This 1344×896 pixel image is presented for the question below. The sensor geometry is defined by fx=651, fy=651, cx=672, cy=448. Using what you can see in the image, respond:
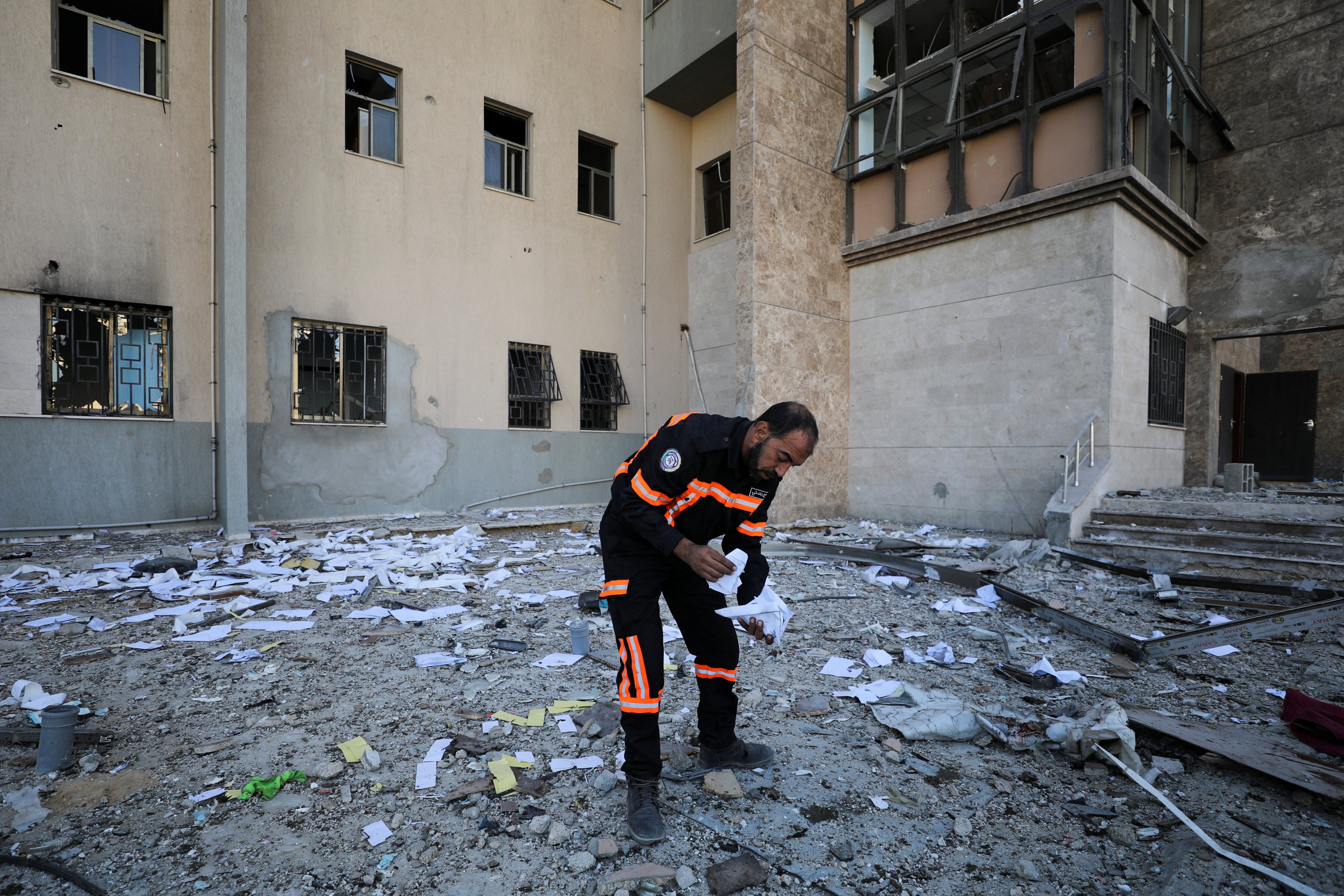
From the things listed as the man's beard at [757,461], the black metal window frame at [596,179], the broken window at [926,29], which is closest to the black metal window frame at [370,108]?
the black metal window frame at [596,179]

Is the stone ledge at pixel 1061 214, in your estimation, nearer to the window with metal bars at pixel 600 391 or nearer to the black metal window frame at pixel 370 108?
the window with metal bars at pixel 600 391

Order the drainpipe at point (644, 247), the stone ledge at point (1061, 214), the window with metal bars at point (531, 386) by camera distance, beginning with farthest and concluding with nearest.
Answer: the drainpipe at point (644, 247) < the window with metal bars at point (531, 386) < the stone ledge at point (1061, 214)

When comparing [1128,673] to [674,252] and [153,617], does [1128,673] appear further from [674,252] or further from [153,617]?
[674,252]

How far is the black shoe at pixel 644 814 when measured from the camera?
91.2 inches

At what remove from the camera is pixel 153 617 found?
16.4ft

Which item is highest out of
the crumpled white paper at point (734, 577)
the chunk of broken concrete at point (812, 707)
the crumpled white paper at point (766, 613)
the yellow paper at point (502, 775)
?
the crumpled white paper at point (734, 577)

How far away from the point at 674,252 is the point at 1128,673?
11541 mm

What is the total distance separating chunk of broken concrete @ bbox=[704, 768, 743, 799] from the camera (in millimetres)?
2643

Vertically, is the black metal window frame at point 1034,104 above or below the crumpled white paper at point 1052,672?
above

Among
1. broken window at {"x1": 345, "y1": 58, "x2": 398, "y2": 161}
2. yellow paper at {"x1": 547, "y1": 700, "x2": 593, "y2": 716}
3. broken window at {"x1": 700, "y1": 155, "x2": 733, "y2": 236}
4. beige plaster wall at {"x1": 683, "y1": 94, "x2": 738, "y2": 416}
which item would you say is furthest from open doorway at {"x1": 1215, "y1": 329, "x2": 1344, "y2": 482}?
broken window at {"x1": 345, "y1": 58, "x2": 398, "y2": 161}

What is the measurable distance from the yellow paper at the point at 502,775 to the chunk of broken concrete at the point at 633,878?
673mm

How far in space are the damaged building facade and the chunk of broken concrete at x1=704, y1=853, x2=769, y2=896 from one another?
7446 millimetres

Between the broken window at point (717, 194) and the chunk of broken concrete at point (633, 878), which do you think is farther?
the broken window at point (717, 194)

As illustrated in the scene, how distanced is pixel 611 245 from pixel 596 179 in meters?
1.37
